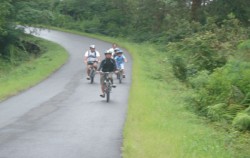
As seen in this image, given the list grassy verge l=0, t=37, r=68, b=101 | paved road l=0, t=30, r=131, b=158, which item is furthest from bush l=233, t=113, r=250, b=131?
grassy verge l=0, t=37, r=68, b=101

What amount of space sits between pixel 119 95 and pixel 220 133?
7898 mm

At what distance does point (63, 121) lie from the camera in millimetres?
15141

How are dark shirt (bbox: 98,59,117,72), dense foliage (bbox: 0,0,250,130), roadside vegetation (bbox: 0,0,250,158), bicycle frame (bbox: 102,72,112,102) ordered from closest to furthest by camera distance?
roadside vegetation (bbox: 0,0,250,158), dense foliage (bbox: 0,0,250,130), bicycle frame (bbox: 102,72,112,102), dark shirt (bbox: 98,59,117,72)

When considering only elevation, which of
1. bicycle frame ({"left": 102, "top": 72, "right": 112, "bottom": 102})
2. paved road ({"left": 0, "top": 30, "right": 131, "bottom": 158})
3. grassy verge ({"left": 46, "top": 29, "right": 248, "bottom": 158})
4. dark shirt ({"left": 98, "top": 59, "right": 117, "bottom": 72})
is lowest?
paved road ({"left": 0, "top": 30, "right": 131, "bottom": 158})

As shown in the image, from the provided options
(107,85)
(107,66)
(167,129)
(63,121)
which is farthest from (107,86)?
(167,129)

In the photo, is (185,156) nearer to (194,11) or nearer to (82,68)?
(82,68)

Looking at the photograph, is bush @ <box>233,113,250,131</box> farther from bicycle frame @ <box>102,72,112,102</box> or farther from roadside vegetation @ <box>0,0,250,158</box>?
bicycle frame @ <box>102,72,112,102</box>

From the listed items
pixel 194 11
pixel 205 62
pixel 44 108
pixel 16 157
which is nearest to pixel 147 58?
pixel 205 62

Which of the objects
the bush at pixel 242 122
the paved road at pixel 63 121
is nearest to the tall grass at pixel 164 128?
the paved road at pixel 63 121

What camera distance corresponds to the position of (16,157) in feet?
35.0

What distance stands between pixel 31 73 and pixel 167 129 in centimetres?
1692

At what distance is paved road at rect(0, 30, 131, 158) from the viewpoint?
37.4 ft

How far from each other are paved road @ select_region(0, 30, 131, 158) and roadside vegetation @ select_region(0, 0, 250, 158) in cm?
58

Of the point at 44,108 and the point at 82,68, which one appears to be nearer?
the point at 44,108
